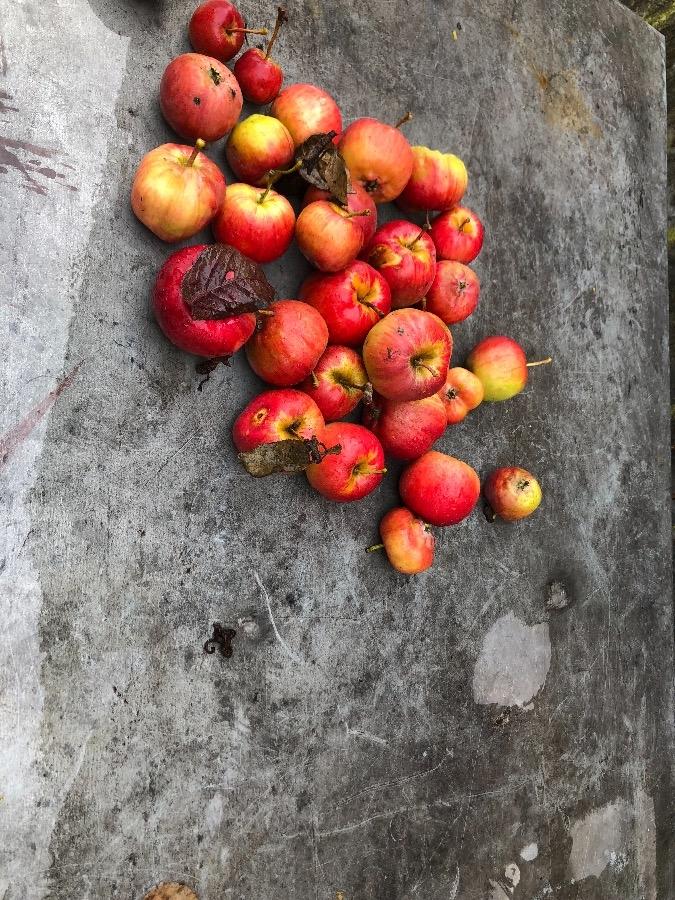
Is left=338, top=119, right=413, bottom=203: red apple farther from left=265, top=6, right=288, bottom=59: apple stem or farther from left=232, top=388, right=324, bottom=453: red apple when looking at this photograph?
left=232, top=388, right=324, bottom=453: red apple

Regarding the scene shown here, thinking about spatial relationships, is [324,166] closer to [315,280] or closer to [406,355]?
[315,280]

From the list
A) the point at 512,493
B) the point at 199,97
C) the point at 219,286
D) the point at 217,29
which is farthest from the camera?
the point at 512,493

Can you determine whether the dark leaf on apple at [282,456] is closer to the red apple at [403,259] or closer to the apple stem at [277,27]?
the red apple at [403,259]

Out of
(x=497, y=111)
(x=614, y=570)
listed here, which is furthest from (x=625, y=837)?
(x=497, y=111)

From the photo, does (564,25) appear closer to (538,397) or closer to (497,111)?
(497,111)

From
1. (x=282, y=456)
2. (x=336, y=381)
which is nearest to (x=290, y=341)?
(x=336, y=381)
